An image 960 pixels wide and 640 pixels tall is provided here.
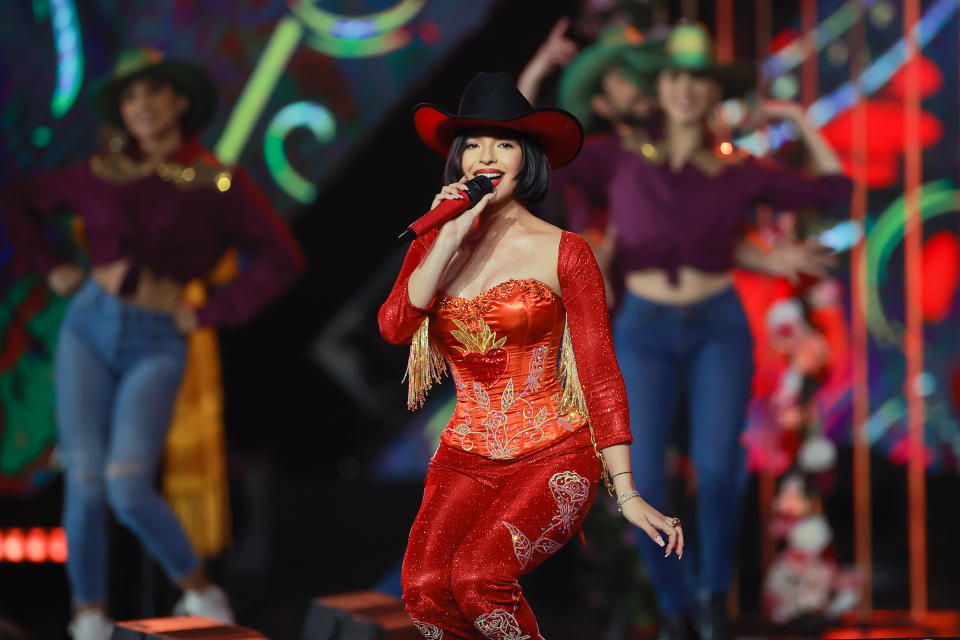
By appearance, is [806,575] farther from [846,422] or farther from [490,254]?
[490,254]

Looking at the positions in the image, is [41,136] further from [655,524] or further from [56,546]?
[655,524]

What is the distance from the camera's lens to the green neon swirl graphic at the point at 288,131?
5324 mm

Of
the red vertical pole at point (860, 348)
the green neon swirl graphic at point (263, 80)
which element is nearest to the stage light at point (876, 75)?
the red vertical pole at point (860, 348)

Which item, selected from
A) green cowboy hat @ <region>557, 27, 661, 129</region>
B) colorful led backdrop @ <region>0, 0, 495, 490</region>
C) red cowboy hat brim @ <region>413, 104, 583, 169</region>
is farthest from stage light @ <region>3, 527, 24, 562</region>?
red cowboy hat brim @ <region>413, 104, 583, 169</region>

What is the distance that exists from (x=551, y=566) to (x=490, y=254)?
8.33 ft

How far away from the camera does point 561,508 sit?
2.63 m

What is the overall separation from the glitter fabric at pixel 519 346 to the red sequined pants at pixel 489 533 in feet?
0.16

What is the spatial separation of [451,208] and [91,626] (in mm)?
2137

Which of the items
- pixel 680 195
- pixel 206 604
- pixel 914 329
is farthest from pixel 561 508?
pixel 914 329

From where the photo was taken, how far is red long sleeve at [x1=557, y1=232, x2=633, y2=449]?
8.53ft

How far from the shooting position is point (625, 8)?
490cm

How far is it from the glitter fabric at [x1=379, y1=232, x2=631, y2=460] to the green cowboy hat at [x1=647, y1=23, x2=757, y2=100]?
5.06 feet

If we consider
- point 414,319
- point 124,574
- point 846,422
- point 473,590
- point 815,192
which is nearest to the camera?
point 473,590

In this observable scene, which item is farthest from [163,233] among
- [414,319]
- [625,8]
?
[625,8]
